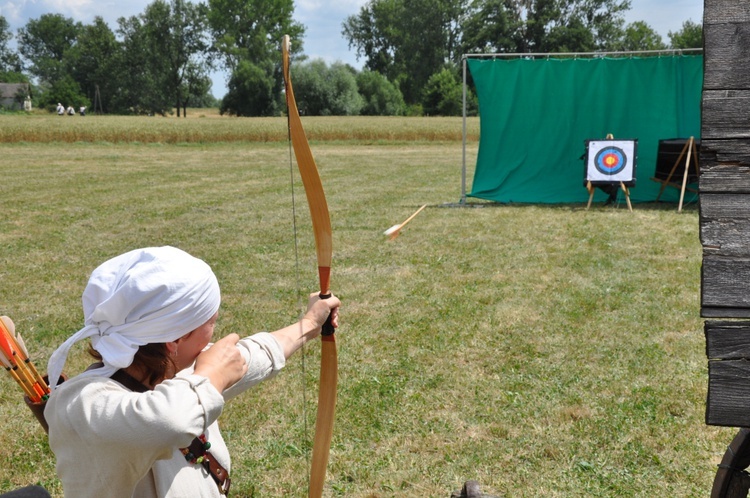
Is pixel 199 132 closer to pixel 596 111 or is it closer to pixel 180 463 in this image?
pixel 596 111

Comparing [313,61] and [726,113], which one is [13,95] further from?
[726,113]

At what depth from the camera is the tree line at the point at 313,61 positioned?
164 ft

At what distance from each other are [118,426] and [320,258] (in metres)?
0.85

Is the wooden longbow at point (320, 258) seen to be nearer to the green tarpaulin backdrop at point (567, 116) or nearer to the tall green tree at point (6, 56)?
the green tarpaulin backdrop at point (567, 116)

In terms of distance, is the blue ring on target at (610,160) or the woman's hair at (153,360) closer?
the woman's hair at (153,360)

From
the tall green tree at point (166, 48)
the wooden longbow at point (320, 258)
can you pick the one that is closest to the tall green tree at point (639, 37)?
the tall green tree at point (166, 48)

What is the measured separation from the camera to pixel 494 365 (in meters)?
4.06

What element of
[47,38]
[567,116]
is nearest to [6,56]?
[47,38]

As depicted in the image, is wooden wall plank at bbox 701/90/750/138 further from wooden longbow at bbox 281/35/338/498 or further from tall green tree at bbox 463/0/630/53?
tall green tree at bbox 463/0/630/53

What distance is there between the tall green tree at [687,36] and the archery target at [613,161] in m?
59.9

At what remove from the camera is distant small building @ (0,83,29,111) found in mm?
70000

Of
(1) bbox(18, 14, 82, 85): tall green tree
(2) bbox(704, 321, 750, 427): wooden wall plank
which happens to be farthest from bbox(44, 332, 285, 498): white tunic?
(1) bbox(18, 14, 82, 85): tall green tree

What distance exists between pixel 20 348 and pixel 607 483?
7.10 ft

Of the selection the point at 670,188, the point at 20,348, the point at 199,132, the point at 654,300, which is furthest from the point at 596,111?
the point at 199,132
